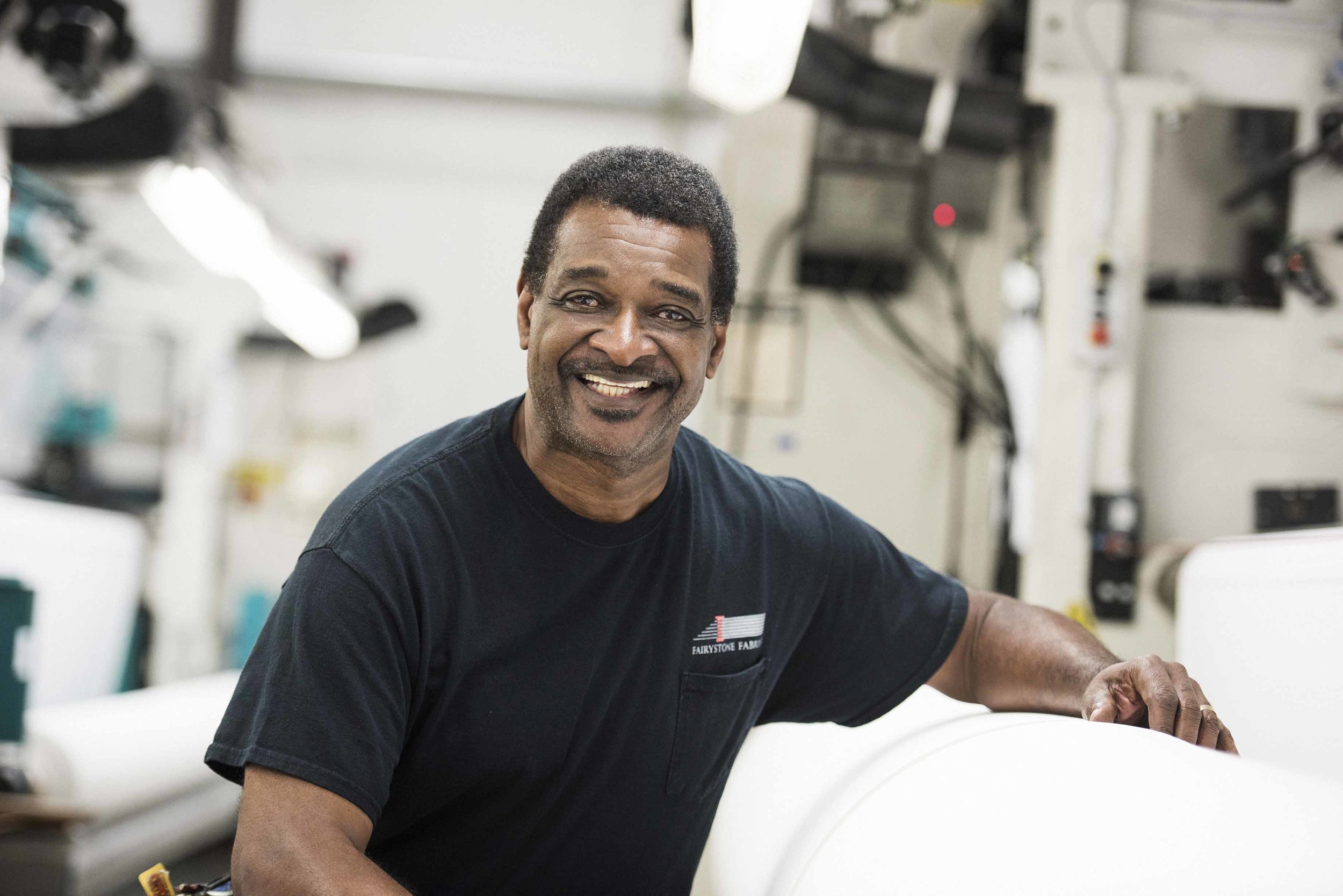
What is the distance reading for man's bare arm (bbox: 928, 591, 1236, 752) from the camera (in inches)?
Answer: 39.5

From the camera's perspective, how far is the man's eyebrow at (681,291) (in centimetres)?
115

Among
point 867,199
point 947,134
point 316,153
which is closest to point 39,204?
point 316,153

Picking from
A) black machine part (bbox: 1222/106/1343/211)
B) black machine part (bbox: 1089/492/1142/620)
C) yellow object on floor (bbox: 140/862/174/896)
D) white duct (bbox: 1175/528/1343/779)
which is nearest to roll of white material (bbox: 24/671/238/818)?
yellow object on floor (bbox: 140/862/174/896)

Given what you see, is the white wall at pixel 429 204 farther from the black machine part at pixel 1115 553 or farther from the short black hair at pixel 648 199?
the short black hair at pixel 648 199

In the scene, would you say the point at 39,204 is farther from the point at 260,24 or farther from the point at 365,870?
the point at 365,870

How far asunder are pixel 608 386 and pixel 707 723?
448 millimetres

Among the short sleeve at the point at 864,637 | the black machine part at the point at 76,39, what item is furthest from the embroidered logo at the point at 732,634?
the black machine part at the point at 76,39

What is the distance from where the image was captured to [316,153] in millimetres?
4992

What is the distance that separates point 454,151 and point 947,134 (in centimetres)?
288

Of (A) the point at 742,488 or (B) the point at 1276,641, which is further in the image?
(A) the point at 742,488

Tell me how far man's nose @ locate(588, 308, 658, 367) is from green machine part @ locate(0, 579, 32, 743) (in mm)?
1538

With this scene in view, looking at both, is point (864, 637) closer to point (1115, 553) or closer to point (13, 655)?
point (1115, 553)

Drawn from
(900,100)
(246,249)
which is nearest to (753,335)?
(900,100)

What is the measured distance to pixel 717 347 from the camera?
1327 millimetres
